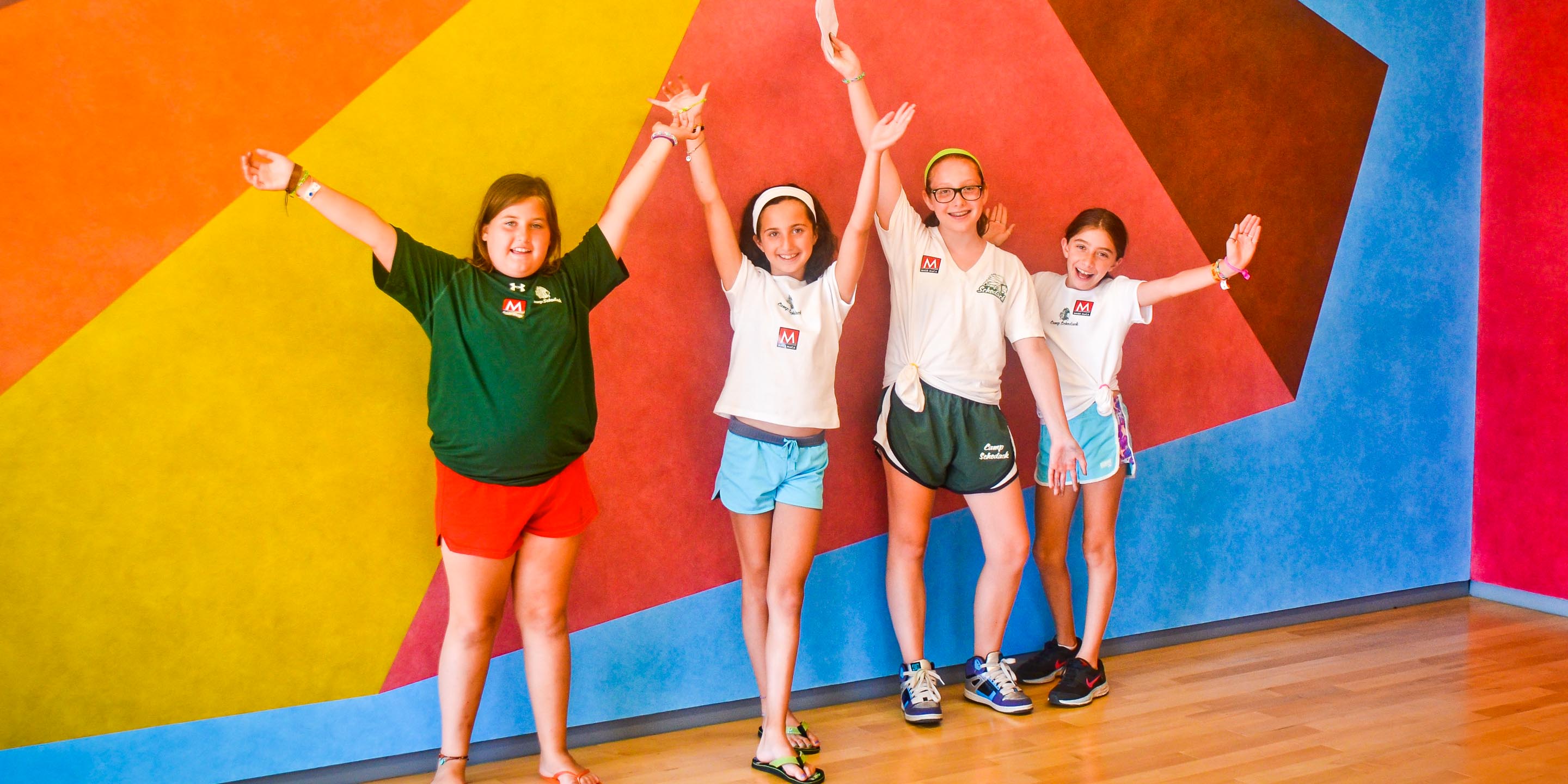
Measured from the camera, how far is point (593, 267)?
2389mm

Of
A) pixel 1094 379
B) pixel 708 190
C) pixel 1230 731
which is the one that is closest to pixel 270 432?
pixel 708 190

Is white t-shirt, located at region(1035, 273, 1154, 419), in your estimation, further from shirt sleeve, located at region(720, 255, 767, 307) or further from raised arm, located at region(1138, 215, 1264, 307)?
shirt sleeve, located at region(720, 255, 767, 307)

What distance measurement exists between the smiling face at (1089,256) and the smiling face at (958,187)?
356mm

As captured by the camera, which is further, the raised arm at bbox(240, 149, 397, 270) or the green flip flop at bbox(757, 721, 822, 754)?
the green flip flop at bbox(757, 721, 822, 754)

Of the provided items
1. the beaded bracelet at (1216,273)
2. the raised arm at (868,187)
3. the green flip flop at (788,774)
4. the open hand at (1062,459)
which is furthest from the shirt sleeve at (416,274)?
the beaded bracelet at (1216,273)

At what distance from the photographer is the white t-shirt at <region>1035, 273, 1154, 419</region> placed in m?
3.07

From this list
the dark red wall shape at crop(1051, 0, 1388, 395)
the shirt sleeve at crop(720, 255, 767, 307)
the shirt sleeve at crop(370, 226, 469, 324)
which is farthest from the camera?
the dark red wall shape at crop(1051, 0, 1388, 395)

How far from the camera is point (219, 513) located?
7.79ft

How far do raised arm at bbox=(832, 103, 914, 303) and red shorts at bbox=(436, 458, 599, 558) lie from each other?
83cm

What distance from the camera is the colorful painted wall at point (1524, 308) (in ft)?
12.4

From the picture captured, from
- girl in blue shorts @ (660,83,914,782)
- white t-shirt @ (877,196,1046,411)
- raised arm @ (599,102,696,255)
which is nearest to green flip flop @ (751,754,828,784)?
girl in blue shorts @ (660,83,914,782)

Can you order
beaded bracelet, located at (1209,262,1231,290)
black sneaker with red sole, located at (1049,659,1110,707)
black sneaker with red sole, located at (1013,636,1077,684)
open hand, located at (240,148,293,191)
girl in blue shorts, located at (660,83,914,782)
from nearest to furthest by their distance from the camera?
1. open hand, located at (240,148,293,191)
2. girl in blue shorts, located at (660,83,914,782)
3. black sneaker with red sole, located at (1049,659,1110,707)
4. beaded bracelet, located at (1209,262,1231,290)
5. black sneaker with red sole, located at (1013,636,1077,684)

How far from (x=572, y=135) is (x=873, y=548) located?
138 centimetres

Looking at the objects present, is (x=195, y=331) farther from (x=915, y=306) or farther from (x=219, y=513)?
(x=915, y=306)
